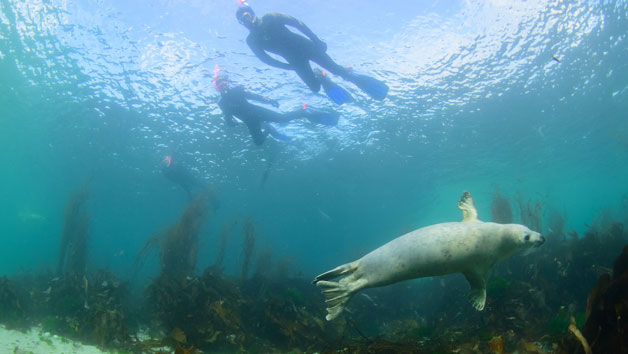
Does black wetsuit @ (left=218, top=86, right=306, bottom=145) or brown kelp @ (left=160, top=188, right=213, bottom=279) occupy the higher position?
black wetsuit @ (left=218, top=86, right=306, bottom=145)

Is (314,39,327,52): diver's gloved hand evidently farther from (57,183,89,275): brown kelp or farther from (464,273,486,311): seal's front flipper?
(57,183,89,275): brown kelp

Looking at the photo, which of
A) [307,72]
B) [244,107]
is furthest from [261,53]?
[244,107]

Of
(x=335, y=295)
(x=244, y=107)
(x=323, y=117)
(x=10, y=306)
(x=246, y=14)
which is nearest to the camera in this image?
(x=335, y=295)

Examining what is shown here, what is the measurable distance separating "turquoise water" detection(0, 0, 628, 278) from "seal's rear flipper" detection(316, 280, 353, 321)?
10231mm

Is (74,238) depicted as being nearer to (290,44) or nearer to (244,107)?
(244,107)

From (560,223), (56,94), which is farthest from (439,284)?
(56,94)

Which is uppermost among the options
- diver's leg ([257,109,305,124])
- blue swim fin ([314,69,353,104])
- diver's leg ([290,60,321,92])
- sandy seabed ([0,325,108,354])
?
diver's leg ([257,109,305,124])

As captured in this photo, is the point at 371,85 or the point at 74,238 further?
the point at 74,238

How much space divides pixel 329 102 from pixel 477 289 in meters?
14.0

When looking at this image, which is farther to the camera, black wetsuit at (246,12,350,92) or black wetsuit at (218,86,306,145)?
black wetsuit at (218,86,306,145)

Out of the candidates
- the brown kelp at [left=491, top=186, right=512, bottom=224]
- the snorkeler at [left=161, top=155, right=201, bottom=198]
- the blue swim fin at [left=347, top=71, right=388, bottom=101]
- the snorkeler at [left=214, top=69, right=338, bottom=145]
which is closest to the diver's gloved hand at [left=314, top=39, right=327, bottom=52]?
the blue swim fin at [left=347, top=71, right=388, bottom=101]

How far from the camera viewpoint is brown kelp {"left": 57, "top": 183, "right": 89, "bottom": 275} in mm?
13539

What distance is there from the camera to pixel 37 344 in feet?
18.2

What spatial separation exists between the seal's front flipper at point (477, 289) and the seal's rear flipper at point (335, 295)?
139cm
